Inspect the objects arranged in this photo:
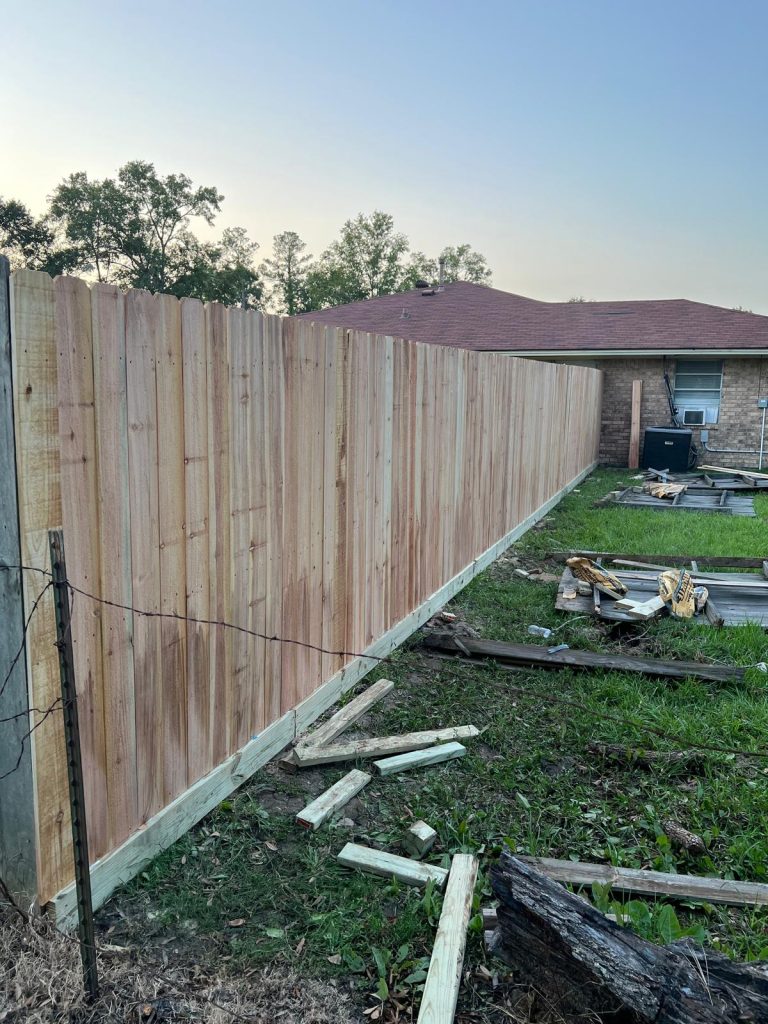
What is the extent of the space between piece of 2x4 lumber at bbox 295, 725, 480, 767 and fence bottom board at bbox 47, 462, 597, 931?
0.60 feet

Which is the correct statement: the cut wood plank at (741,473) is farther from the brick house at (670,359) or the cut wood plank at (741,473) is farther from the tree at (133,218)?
the tree at (133,218)

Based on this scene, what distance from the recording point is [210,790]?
10.5ft

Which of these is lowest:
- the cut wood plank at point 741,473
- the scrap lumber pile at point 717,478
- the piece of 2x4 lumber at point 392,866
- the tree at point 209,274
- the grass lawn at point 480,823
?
the grass lawn at point 480,823

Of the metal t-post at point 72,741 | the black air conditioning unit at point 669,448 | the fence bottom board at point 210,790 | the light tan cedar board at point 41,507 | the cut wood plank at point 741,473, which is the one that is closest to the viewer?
the metal t-post at point 72,741

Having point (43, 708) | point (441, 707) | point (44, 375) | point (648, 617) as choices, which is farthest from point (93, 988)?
point (648, 617)

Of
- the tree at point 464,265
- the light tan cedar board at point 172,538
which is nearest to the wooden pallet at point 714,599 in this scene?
the light tan cedar board at point 172,538

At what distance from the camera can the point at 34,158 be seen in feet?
131

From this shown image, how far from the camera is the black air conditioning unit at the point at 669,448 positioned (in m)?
17.5

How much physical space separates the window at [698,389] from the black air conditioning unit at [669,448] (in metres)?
1.43

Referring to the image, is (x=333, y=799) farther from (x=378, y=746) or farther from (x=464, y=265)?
(x=464, y=265)

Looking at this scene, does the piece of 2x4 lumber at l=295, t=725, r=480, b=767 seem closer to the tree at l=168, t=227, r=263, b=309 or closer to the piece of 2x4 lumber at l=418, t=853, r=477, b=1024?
the piece of 2x4 lumber at l=418, t=853, r=477, b=1024

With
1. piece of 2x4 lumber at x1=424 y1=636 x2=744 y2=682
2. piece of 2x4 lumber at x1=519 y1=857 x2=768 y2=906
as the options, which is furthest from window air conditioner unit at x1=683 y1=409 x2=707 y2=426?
piece of 2x4 lumber at x1=519 y1=857 x2=768 y2=906

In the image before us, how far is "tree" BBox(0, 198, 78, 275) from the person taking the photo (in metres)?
37.6

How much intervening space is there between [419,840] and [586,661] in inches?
93.3
